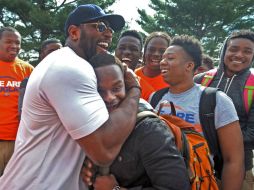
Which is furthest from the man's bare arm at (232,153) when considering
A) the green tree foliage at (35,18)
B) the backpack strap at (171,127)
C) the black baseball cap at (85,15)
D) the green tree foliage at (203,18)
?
the green tree foliage at (203,18)

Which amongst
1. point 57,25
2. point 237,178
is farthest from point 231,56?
point 57,25

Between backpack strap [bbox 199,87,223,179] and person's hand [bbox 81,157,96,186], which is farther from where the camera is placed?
backpack strap [bbox 199,87,223,179]

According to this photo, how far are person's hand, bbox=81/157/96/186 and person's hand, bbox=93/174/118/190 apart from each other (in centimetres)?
4

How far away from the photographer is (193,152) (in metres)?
1.81

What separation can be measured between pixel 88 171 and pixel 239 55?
6.28 feet

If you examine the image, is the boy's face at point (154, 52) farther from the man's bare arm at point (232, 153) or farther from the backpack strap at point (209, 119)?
the man's bare arm at point (232, 153)

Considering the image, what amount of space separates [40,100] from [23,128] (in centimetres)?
27

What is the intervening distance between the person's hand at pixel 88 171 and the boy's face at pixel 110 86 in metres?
0.28

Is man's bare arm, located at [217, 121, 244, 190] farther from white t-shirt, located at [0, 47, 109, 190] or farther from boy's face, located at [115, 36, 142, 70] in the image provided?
boy's face, located at [115, 36, 142, 70]

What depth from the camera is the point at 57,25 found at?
1889cm

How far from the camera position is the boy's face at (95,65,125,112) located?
179 centimetres

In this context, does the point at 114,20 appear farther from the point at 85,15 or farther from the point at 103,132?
the point at 103,132

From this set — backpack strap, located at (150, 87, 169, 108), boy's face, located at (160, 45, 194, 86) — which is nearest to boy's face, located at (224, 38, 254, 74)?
boy's face, located at (160, 45, 194, 86)

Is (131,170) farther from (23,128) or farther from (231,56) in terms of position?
(231,56)
